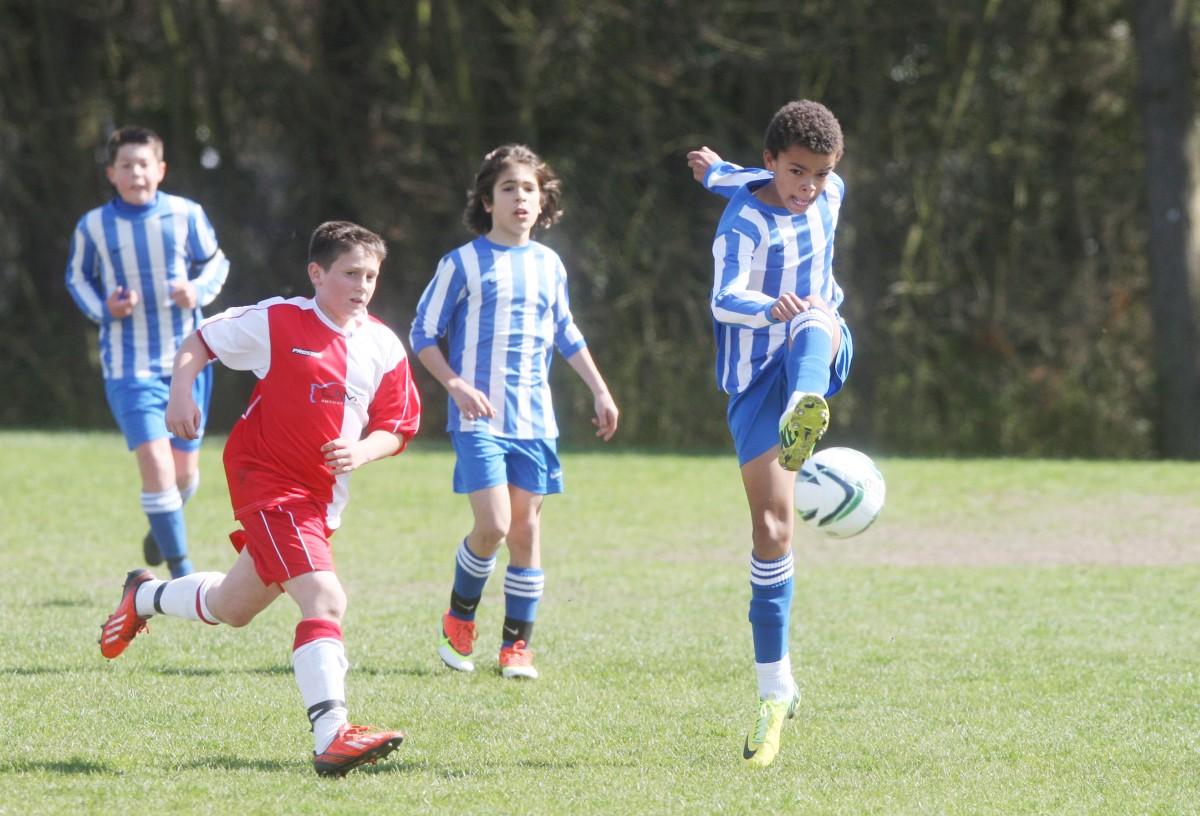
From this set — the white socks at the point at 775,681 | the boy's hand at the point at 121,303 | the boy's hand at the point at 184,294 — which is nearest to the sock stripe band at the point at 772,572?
the white socks at the point at 775,681

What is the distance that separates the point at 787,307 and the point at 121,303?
12.0 ft

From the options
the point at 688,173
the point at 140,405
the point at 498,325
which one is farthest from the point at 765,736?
the point at 688,173

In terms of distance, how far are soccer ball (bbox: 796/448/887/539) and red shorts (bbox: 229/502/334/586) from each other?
134 cm

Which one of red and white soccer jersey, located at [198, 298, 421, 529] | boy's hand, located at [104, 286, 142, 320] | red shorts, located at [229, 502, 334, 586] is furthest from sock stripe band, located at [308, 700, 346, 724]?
boy's hand, located at [104, 286, 142, 320]

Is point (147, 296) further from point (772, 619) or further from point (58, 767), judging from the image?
point (772, 619)

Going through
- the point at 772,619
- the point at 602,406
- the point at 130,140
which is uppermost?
the point at 130,140

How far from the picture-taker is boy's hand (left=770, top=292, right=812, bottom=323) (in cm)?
425

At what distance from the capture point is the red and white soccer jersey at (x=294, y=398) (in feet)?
14.3

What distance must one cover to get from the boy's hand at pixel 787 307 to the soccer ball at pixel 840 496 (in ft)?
1.27

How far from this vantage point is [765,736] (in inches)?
170

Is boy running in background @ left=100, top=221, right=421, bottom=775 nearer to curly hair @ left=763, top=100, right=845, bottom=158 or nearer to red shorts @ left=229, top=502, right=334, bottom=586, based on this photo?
red shorts @ left=229, top=502, right=334, bottom=586

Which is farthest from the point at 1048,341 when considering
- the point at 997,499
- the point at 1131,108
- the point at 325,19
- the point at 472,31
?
the point at 325,19

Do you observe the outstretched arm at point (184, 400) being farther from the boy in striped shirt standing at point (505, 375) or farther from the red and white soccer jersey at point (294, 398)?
the boy in striped shirt standing at point (505, 375)

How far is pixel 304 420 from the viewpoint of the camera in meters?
4.38
